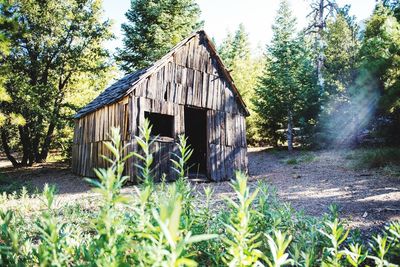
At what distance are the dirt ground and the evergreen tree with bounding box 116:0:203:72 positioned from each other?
971 cm

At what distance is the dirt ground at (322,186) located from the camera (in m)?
6.39

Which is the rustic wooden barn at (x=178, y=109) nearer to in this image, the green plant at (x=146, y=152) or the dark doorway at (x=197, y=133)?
the dark doorway at (x=197, y=133)

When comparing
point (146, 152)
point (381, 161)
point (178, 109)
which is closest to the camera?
point (146, 152)

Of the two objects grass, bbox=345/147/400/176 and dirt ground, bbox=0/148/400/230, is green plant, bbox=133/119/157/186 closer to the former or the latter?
dirt ground, bbox=0/148/400/230

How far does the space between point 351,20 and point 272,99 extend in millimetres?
7981

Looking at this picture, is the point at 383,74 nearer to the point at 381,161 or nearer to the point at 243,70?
the point at 381,161

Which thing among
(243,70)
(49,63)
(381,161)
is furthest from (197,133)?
(243,70)

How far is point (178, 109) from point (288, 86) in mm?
10725

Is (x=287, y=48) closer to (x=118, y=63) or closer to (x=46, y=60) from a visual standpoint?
(x=118, y=63)

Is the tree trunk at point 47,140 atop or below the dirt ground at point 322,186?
atop

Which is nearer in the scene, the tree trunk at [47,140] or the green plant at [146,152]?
the green plant at [146,152]

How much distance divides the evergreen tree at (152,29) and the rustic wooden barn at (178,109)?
7.26 metres

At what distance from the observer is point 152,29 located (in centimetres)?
2041

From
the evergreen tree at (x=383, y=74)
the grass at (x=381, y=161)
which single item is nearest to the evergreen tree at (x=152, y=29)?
the evergreen tree at (x=383, y=74)
